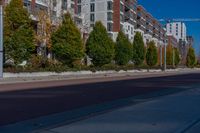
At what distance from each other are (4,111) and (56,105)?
274 cm

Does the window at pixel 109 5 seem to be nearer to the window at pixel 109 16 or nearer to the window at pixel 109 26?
the window at pixel 109 16

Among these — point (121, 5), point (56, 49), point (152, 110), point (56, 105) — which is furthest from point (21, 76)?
point (121, 5)

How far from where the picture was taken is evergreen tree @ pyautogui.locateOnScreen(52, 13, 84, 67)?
187 ft

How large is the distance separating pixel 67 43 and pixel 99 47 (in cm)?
1050

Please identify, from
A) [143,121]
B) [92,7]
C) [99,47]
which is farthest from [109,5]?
[143,121]

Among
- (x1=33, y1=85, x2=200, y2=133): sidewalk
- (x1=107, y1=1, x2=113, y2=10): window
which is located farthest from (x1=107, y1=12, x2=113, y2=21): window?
(x1=33, y1=85, x2=200, y2=133): sidewalk

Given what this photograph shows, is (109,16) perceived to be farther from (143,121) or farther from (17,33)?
(143,121)

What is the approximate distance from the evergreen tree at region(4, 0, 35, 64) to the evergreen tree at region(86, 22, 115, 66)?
18.1 metres

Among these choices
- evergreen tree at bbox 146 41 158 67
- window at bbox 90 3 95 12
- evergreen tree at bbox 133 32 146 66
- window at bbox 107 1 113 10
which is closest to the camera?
evergreen tree at bbox 133 32 146 66

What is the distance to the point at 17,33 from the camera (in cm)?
4816

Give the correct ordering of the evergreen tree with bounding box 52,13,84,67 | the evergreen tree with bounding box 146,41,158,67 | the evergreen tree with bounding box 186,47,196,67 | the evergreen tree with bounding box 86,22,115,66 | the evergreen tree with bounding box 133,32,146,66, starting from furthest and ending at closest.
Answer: the evergreen tree with bounding box 186,47,196,67 → the evergreen tree with bounding box 146,41,158,67 → the evergreen tree with bounding box 133,32,146,66 → the evergreen tree with bounding box 86,22,115,66 → the evergreen tree with bounding box 52,13,84,67

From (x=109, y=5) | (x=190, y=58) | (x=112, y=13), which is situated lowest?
(x=190, y=58)

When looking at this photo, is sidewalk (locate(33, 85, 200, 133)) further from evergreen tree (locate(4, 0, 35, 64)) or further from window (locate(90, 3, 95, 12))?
window (locate(90, 3, 95, 12))

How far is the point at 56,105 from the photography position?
16609 mm
